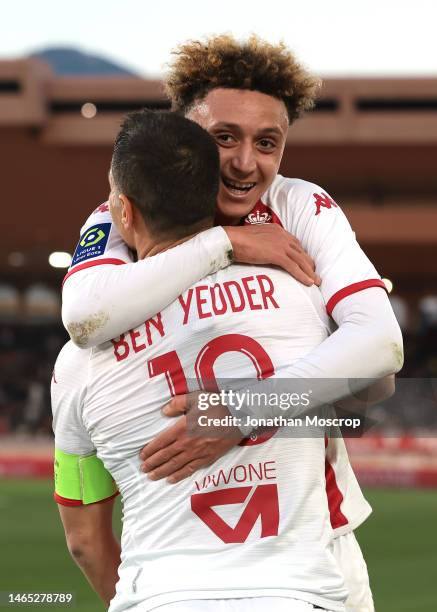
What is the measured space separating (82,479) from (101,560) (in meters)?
0.29

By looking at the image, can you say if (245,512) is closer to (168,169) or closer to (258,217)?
(168,169)

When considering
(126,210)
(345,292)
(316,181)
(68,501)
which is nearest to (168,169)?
(126,210)

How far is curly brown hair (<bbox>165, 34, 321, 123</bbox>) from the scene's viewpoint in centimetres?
310

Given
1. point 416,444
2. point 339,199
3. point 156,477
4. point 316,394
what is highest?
point 339,199

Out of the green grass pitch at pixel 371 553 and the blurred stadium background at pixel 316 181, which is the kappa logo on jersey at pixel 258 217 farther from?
the blurred stadium background at pixel 316 181

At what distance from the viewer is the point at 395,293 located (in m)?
37.2

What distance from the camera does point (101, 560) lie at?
3043 mm

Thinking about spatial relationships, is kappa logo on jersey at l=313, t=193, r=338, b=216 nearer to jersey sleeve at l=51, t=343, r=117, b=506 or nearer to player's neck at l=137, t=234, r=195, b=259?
player's neck at l=137, t=234, r=195, b=259

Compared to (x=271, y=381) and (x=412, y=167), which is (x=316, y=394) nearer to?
(x=271, y=381)

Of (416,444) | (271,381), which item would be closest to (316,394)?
(271,381)

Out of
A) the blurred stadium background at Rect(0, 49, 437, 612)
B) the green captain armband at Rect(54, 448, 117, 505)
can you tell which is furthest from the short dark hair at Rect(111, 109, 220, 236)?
the blurred stadium background at Rect(0, 49, 437, 612)

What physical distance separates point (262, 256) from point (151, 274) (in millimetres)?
270

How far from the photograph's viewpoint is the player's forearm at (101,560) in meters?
3.03

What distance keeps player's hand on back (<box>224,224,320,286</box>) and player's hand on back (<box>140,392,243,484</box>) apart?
1.21 feet
